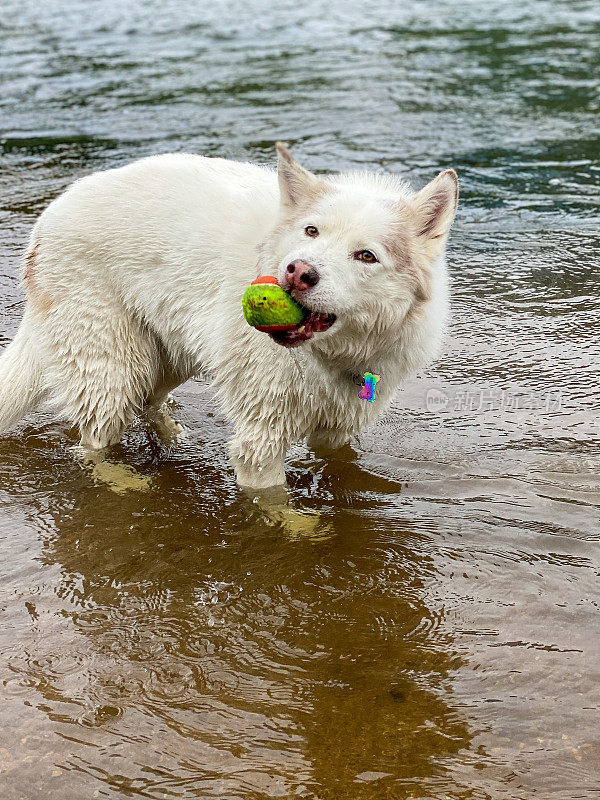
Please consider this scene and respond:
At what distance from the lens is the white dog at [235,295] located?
13.4ft

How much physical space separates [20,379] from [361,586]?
2462mm

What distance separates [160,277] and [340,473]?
159cm

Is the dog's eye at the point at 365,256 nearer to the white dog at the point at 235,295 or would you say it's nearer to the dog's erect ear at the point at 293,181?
the white dog at the point at 235,295

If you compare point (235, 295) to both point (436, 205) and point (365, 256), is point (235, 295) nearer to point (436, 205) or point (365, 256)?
point (365, 256)

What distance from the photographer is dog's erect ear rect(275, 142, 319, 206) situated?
4191 mm

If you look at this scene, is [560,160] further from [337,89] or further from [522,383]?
[522,383]

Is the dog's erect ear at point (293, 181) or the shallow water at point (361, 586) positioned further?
the dog's erect ear at point (293, 181)

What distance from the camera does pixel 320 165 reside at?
10.4m

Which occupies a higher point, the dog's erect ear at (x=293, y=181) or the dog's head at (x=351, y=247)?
the dog's erect ear at (x=293, y=181)

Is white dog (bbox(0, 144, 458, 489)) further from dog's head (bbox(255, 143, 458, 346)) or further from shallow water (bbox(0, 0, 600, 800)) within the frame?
shallow water (bbox(0, 0, 600, 800))

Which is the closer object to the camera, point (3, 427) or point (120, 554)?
point (120, 554)

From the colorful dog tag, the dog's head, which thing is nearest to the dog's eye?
the dog's head

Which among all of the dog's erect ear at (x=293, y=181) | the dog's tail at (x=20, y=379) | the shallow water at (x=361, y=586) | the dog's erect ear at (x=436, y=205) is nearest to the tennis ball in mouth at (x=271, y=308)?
the dog's erect ear at (x=293, y=181)

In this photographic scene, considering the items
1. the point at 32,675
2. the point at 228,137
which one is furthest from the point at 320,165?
the point at 32,675
